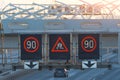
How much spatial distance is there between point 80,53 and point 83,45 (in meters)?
0.40

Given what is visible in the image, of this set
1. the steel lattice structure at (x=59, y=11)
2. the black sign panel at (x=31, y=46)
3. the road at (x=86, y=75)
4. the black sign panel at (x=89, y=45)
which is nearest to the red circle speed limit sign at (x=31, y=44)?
the black sign panel at (x=31, y=46)

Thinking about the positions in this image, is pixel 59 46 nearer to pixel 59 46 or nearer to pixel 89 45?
pixel 59 46

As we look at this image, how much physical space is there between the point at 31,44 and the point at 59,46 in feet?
3.83

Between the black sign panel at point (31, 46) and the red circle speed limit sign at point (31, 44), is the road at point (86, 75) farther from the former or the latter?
the red circle speed limit sign at point (31, 44)

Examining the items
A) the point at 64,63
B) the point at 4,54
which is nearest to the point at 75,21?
the point at 64,63

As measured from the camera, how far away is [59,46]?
2105 cm

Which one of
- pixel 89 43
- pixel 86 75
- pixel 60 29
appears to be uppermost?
pixel 60 29

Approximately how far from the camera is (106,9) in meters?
20.3

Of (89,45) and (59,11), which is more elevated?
(59,11)

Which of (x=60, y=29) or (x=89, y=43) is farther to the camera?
(x=89, y=43)

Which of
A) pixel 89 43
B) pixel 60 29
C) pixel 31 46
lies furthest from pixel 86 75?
pixel 60 29

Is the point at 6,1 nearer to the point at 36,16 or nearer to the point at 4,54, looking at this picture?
the point at 36,16

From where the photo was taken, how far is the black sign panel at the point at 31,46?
21109 millimetres

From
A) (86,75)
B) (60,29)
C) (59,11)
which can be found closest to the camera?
(60,29)
